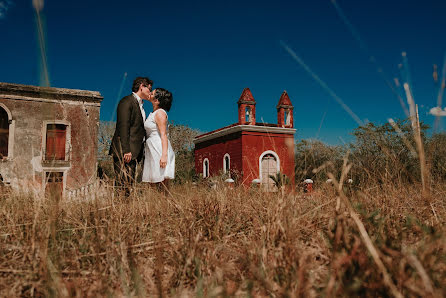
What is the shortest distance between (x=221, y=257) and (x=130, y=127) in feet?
9.26

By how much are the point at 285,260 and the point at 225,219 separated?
0.85 m

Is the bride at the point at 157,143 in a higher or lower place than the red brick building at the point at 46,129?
lower

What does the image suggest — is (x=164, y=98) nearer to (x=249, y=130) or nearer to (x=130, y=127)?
(x=130, y=127)


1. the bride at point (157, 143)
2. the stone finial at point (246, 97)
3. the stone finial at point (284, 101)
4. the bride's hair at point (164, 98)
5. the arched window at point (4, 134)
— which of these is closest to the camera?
the bride at point (157, 143)

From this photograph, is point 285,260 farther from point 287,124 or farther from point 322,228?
point 287,124

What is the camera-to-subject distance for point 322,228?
6.04 feet

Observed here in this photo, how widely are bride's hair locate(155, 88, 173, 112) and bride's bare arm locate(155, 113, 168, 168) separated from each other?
16 cm

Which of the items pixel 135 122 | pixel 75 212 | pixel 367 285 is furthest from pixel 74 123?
pixel 367 285

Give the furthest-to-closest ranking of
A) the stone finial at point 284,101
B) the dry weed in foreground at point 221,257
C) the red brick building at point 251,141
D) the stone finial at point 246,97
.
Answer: the stone finial at point 284,101, the stone finial at point 246,97, the red brick building at point 251,141, the dry weed in foreground at point 221,257

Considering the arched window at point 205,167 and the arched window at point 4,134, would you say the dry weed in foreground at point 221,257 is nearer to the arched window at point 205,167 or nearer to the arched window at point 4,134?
the arched window at point 4,134

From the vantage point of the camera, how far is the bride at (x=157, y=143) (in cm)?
386

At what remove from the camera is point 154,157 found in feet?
13.0

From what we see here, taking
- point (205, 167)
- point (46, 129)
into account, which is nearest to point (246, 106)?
point (205, 167)

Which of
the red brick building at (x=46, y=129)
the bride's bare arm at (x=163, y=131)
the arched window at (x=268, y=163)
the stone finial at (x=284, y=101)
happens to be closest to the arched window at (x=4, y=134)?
the red brick building at (x=46, y=129)
